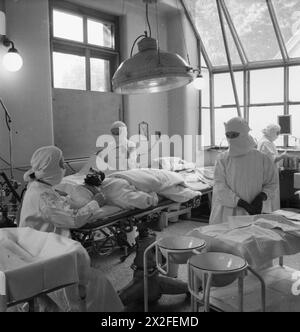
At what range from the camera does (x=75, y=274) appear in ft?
5.70

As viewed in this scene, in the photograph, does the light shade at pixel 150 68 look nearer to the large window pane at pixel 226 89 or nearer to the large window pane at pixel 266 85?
the large window pane at pixel 266 85

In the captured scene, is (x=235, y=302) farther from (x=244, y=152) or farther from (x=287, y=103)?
(x=287, y=103)

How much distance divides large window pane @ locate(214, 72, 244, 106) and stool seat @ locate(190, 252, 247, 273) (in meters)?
5.95

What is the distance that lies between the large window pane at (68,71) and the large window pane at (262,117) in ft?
11.3

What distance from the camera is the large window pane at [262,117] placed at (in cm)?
698

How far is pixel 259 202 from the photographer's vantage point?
9.40ft

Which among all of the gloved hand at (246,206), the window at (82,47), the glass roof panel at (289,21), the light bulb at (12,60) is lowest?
the gloved hand at (246,206)

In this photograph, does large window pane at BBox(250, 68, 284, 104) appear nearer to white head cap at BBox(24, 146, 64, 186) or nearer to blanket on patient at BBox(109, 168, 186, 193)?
blanket on patient at BBox(109, 168, 186, 193)

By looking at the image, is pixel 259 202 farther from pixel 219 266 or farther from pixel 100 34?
pixel 100 34

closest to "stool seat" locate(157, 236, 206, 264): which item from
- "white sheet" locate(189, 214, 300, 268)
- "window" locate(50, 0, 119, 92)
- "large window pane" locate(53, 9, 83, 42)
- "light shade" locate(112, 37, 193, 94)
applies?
"white sheet" locate(189, 214, 300, 268)

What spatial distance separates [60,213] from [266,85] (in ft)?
19.0

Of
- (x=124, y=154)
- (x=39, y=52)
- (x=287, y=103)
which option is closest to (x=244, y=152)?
(x=124, y=154)

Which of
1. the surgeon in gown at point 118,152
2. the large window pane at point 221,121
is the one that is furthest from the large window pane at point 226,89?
the surgeon in gown at point 118,152

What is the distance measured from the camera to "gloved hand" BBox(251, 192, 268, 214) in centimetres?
285
